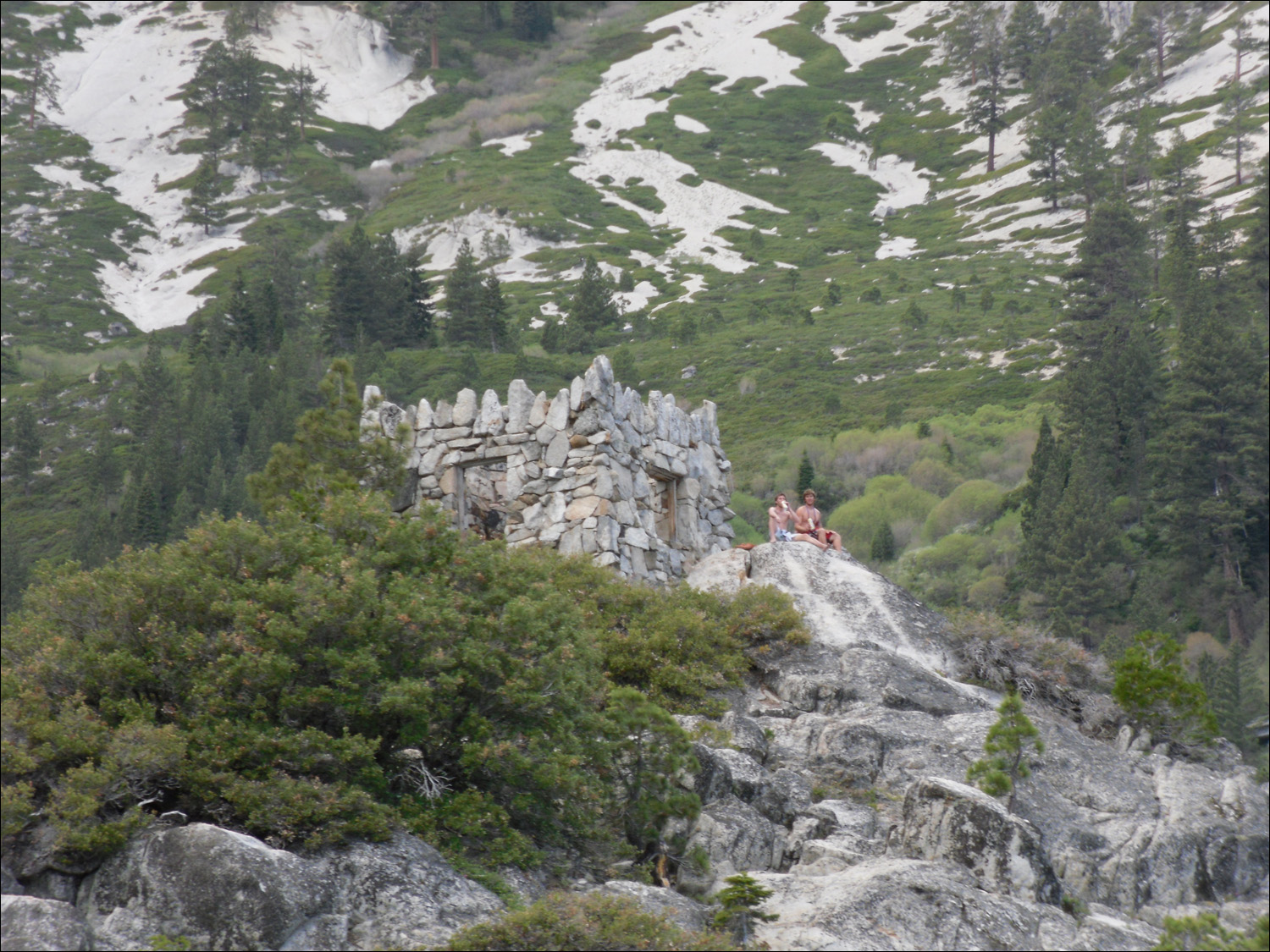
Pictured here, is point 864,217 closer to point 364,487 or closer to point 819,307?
point 819,307

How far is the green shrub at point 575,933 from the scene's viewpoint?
793cm

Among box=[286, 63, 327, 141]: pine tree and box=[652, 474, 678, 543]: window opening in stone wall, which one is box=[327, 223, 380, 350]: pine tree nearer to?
box=[652, 474, 678, 543]: window opening in stone wall

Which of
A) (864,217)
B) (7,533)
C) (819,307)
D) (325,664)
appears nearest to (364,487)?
(325,664)

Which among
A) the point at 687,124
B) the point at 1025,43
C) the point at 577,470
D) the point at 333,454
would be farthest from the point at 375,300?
the point at 1025,43

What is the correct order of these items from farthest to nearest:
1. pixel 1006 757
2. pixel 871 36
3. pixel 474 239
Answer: pixel 871 36 → pixel 474 239 → pixel 1006 757

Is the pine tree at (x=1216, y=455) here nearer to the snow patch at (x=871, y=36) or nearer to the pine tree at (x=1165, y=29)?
the pine tree at (x=1165, y=29)

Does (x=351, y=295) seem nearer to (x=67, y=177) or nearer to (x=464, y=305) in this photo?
(x=464, y=305)

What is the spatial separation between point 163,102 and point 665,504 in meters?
102

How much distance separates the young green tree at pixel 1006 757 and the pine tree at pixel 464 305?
4778 centimetres

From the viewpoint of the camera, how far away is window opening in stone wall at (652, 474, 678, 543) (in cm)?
1983

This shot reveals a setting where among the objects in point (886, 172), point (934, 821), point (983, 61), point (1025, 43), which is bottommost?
point (934, 821)

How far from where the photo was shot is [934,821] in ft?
34.2

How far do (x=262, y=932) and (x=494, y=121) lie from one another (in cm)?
10510

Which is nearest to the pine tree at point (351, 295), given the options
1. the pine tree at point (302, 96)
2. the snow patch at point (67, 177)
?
the snow patch at point (67, 177)
